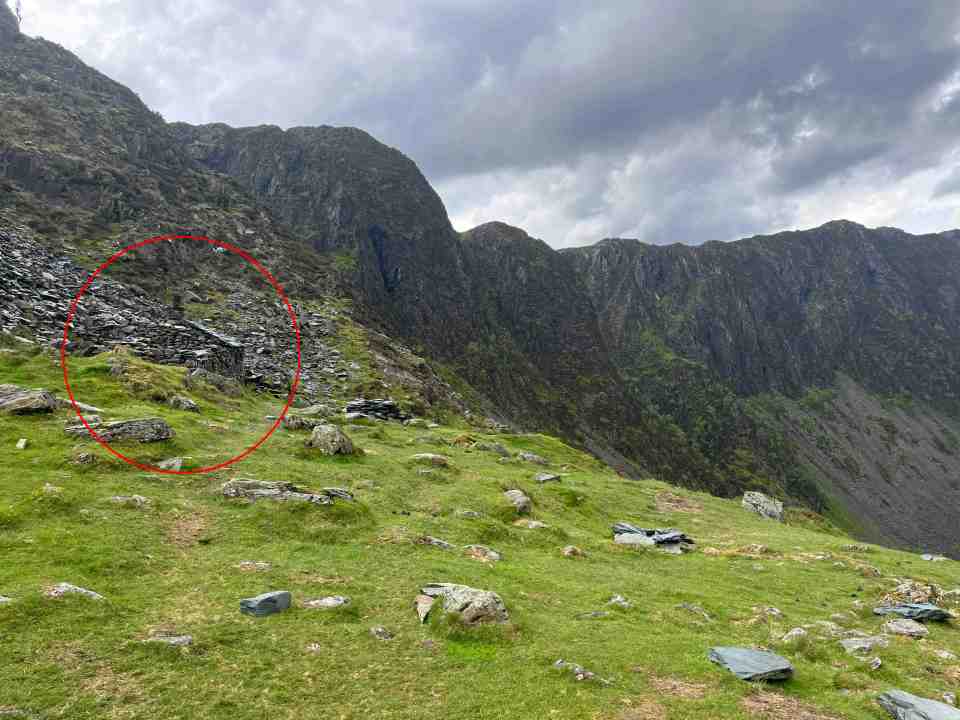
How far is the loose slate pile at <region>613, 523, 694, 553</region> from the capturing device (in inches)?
1283

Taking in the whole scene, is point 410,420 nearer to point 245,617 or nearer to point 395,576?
point 395,576

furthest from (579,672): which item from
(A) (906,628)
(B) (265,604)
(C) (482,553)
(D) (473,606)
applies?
(A) (906,628)

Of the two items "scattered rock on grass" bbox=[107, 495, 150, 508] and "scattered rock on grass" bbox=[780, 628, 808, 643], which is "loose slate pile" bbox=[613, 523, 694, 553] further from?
"scattered rock on grass" bbox=[107, 495, 150, 508]

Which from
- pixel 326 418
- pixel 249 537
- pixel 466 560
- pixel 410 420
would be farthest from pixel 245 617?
pixel 410 420

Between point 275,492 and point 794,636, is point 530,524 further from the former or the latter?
point 794,636

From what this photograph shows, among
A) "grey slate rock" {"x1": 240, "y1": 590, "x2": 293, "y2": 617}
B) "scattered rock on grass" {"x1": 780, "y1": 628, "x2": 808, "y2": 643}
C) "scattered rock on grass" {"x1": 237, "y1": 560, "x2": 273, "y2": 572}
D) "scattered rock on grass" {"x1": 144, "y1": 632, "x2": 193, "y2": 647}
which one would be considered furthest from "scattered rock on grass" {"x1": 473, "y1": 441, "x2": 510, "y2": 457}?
"scattered rock on grass" {"x1": 144, "y1": 632, "x2": 193, "y2": 647}

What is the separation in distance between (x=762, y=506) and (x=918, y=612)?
130ft

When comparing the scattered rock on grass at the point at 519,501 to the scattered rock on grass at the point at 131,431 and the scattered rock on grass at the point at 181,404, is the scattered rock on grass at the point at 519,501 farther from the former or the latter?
the scattered rock on grass at the point at 181,404

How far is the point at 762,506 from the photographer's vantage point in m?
59.8

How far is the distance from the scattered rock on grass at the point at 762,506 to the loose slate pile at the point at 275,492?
161ft

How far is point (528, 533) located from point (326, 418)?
31.8m

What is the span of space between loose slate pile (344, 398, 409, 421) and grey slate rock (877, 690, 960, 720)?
55.9m

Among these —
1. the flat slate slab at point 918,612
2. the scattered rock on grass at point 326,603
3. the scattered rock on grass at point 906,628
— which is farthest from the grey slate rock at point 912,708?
the scattered rock on grass at point 326,603

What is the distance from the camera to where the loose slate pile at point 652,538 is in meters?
32.6
